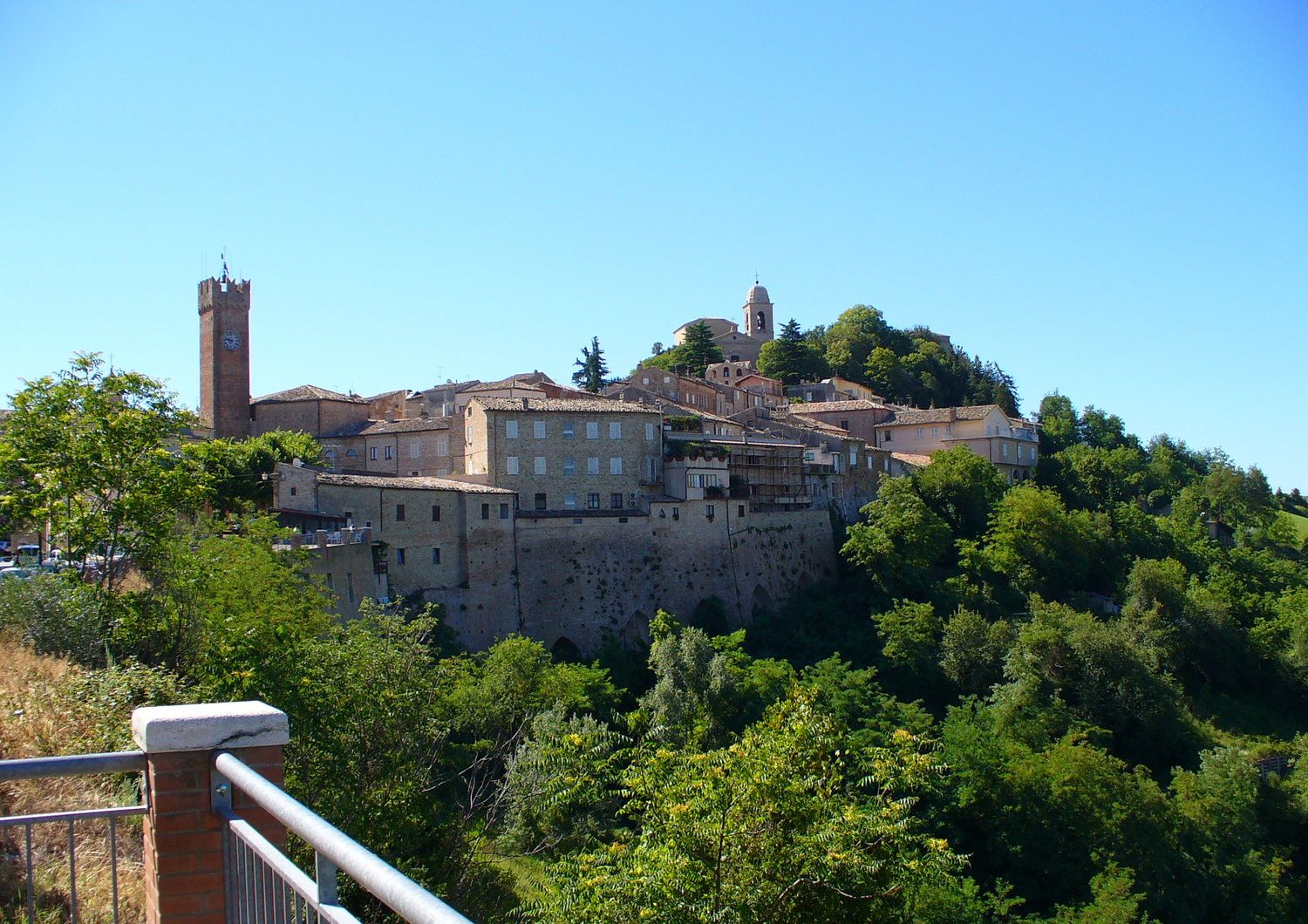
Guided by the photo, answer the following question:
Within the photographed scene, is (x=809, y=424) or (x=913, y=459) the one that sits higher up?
(x=809, y=424)

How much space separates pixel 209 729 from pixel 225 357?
55.7 m

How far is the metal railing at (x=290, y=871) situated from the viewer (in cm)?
297

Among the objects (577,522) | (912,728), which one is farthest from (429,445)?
(912,728)

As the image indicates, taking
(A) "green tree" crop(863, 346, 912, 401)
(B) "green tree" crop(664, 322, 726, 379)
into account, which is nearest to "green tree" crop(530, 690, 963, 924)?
(B) "green tree" crop(664, 322, 726, 379)

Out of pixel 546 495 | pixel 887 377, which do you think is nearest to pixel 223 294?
pixel 546 495

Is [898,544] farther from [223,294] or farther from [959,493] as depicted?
[223,294]

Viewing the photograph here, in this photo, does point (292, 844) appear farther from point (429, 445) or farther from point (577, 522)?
point (429, 445)

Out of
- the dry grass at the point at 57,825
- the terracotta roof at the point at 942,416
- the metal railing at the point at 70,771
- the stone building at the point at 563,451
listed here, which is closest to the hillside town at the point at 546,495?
the stone building at the point at 563,451

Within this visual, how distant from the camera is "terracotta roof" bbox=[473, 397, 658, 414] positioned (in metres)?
46.2

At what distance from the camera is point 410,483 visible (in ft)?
131

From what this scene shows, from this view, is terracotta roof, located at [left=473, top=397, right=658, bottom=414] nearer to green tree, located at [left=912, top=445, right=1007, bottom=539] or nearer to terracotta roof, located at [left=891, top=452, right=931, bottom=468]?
green tree, located at [left=912, top=445, right=1007, bottom=539]

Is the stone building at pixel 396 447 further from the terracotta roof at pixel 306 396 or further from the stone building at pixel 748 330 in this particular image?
the stone building at pixel 748 330

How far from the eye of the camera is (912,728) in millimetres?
33312

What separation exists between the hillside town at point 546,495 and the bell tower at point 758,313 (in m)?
43.8
